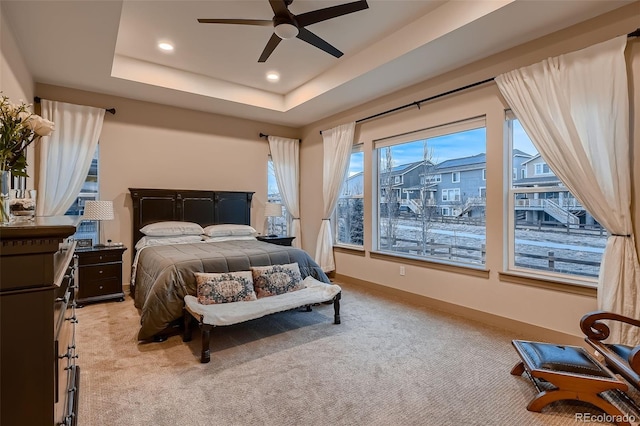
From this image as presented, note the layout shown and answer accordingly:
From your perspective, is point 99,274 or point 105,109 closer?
point 99,274

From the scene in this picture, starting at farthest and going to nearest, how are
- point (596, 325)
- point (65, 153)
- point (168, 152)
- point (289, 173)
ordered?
1. point (289, 173)
2. point (168, 152)
3. point (65, 153)
4. point (596, 325)

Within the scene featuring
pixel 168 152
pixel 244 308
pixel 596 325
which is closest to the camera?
pixel 596 325

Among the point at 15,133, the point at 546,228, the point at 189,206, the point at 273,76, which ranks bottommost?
the point at 546,228

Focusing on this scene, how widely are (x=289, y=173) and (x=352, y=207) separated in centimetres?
145

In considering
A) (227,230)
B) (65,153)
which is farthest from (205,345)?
(65,153)

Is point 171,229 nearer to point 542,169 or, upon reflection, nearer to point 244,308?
point 244,308

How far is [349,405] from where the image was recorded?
6.67ft

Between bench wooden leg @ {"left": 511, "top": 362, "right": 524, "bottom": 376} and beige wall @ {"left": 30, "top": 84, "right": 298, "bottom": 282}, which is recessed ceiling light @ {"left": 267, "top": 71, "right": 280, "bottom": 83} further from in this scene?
bench wooden leg @ {"left": 511, "top": 362, "right": 524, "bottom": 376}

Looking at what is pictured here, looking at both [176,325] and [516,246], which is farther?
[516,246]

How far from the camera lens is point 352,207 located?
5363 millimetres

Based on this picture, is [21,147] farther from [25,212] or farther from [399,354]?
[399,354]

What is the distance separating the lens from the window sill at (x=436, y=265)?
3533mm

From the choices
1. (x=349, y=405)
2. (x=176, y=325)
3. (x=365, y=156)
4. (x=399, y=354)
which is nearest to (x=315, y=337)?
(x=399, y=354)

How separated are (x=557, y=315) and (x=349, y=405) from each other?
2.18 meters
